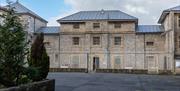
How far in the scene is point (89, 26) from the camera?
54281 millimetres

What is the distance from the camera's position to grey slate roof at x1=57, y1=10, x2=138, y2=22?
54.3 meters

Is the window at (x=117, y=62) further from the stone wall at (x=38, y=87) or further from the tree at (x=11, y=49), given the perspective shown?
the tree at (x=11, y=49)

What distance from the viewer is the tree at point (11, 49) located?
546 inches

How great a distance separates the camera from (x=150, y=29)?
54.2 m

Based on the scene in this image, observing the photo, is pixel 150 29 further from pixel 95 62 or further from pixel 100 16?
pixel 95 62

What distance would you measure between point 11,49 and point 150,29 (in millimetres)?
42018

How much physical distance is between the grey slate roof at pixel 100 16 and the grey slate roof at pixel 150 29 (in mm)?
1980

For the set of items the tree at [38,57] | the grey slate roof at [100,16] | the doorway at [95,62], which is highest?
the grey slate roof at [100,16]

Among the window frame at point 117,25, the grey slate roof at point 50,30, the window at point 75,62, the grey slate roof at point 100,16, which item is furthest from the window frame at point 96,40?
the grey slate roof at point 50,30

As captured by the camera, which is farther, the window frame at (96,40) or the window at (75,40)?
the window at (75,40)

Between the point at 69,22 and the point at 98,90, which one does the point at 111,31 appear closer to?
the point at 69,22

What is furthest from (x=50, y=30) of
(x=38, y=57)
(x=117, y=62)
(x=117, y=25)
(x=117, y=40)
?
(x=38, y=57)

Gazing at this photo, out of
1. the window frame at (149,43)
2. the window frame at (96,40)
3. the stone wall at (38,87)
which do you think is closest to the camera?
the stone wall at (38,87)

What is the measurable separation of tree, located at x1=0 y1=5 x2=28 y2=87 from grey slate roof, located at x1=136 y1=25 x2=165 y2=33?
131ft
